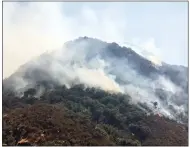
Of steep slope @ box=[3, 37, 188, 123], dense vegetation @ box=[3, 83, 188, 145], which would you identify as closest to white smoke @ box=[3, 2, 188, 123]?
steep slope @ box=[3, 37, 188, 123]

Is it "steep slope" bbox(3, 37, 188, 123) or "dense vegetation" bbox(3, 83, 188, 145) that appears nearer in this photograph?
"dense vegetation" bbox(3, 83, 188, 145)

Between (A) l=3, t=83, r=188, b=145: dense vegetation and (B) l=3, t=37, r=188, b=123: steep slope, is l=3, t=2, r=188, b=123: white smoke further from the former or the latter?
(A) l=3, t=83, r=188, b=145: dense vegetation

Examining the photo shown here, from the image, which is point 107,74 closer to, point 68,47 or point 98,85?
point 98,85

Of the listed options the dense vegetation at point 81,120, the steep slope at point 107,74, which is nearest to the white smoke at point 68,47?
the steep slope at point 107,74

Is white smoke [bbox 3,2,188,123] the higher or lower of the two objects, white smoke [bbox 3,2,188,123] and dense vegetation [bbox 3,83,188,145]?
the higher

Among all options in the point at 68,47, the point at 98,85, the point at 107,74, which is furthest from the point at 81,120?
the point at 68,47

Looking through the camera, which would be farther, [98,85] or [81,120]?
[98,85]

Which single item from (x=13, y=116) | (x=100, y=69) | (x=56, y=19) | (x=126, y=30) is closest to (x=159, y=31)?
(x=126, y=30)
